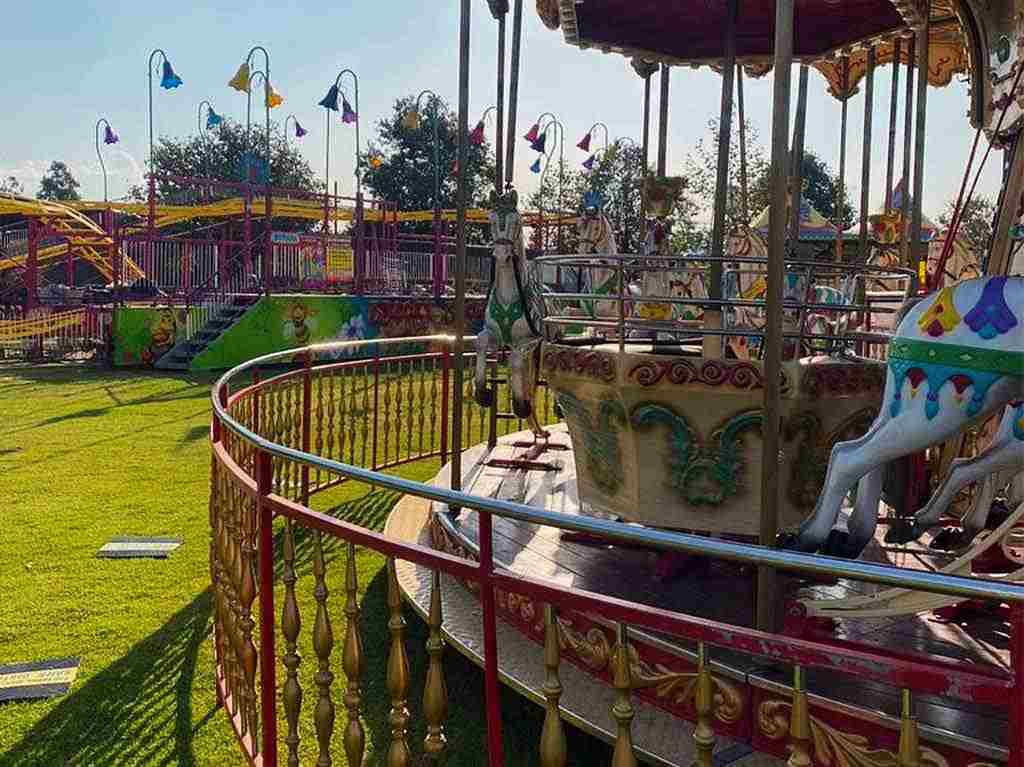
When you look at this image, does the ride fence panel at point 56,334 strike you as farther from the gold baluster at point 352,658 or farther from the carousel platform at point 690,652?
the gold baluster at point 352,658

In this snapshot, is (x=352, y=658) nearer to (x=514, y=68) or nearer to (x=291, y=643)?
(x=291, y=643)

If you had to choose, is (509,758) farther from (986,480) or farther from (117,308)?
(117,308)

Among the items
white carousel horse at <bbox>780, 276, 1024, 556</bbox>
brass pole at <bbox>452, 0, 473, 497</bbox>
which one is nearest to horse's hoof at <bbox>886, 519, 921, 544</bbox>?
white carousel horse at <bbox>780, 276, 1024, 556</bbox>

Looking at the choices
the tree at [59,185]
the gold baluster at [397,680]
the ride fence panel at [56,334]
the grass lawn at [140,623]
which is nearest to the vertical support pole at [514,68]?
the grass lawn at [140,623]

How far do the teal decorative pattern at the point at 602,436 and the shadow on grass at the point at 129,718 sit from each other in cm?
196

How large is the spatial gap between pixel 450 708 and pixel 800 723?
227cm

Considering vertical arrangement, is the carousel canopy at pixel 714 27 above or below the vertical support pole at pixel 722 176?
above

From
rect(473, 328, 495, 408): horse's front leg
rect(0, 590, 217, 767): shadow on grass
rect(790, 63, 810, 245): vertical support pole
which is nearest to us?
rect(0, 590, 217, 767): shadow on grass

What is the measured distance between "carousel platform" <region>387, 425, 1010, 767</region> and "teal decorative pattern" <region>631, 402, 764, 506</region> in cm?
34

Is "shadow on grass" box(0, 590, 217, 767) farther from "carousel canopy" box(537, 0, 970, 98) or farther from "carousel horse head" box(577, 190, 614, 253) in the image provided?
"carousel horse head" box(577, 190, 614, 253)

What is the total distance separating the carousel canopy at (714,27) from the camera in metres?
5.23

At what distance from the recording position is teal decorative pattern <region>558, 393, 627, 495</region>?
4.01 m

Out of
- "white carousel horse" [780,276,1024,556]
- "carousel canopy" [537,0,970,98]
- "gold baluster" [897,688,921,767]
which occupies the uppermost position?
"carousel canopy" [537,0,970,98]

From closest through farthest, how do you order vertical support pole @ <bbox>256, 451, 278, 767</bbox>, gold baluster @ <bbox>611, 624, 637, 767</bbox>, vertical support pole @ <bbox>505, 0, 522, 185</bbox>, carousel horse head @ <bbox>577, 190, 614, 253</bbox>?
gold baluster @ <bbox>611, 624, 637, 767</bbox> → vertical support pole @ <bbox>256, 451, 278, 767</bbox> → vertical support pole @ <bbox>505, 0, 522, 185</bbox> → carousel horse head @ <bbox>577, 190, 614, 253</bbox>
